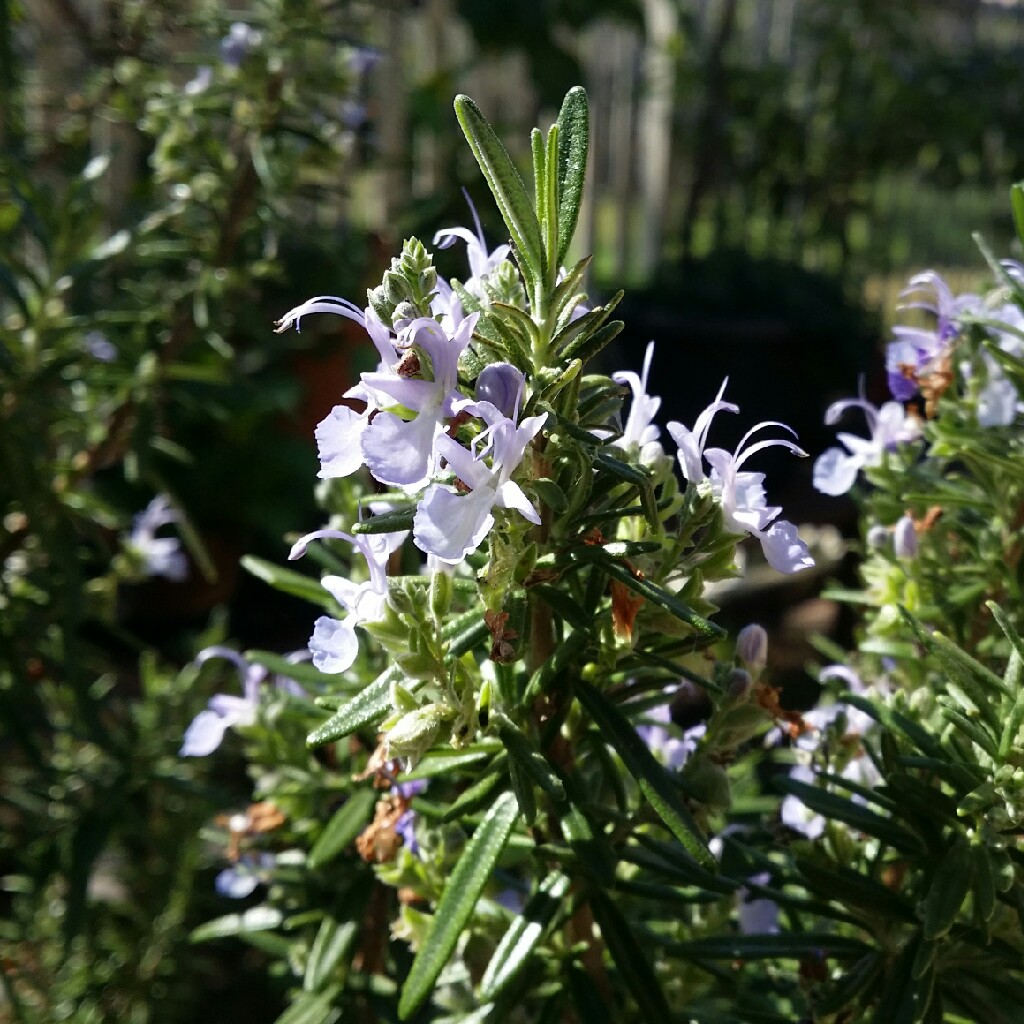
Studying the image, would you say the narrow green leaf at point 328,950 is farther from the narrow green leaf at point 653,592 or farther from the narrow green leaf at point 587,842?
the narrow green leaf at point 653,592

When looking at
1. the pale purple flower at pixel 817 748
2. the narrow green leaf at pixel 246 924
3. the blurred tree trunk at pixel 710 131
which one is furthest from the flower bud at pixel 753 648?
the blurred tree trunk at pixel 710 131

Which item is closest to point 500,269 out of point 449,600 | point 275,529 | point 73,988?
point 449,600

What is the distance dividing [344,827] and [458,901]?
21cm

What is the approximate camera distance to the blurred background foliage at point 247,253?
117 cm

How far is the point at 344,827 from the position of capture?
2.72 ft

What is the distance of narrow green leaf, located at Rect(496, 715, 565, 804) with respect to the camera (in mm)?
614

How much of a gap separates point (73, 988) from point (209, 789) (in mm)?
278

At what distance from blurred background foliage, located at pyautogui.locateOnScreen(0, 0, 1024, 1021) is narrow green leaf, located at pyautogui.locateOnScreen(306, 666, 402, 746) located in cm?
54

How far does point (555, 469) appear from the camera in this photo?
24.4 inches

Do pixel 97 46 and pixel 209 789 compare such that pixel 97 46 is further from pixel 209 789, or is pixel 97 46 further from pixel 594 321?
pixel 594 321

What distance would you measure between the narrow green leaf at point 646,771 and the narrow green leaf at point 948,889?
0.13 m

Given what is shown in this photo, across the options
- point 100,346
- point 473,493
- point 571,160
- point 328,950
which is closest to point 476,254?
point 571,160

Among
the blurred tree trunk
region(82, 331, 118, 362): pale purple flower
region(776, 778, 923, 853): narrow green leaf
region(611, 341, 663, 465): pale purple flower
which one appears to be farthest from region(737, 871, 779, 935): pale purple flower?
the blurred tree trunk

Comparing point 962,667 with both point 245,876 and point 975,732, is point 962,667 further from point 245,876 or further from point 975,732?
point 245,876
